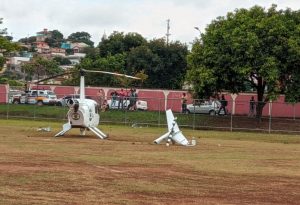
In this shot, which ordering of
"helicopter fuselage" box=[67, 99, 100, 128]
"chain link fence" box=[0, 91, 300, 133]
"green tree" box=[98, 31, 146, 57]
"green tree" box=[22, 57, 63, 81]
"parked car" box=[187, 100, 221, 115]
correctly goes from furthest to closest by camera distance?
"green tree" box=[22, 57, 63, 81] < "green tree" box=[98, 31, 146, 57] < "parked car" box=[187, 100, 221, 115] < "chain link fence" box=[0, 91, 300, 133] < "helicopter fuselage" box=[67, 99, 100, 128]

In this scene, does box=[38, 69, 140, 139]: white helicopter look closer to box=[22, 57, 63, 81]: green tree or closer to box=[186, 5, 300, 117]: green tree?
box=[186, 5, 300, 117]: green tree

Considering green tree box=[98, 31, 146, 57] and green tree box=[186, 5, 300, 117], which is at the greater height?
green tree box=[98, 31, 146, 57]

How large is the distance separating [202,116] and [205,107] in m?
8.14

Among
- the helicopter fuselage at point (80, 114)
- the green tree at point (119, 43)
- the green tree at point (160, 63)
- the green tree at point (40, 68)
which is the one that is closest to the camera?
the helicopter fuselage at point (80, 114)

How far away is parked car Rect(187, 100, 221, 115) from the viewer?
51.6 meters

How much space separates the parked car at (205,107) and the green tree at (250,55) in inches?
70.4

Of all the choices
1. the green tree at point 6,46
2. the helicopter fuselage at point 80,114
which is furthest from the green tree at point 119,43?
the helicopter fuselage at point 80,114

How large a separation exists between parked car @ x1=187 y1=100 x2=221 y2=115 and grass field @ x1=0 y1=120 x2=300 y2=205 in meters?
28.3

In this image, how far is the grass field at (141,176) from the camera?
38.7 ft

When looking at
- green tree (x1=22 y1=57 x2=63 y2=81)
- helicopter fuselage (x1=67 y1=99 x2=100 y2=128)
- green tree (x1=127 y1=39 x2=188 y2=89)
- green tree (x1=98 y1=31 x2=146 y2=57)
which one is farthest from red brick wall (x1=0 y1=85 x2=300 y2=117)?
green tree (x1=22 y1=57 x2=63 y2=81)

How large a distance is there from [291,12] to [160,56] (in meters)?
51.7

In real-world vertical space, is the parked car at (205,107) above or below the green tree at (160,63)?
below

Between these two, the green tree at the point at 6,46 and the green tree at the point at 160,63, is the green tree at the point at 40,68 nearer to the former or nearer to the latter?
the green tree at the point at 160,63

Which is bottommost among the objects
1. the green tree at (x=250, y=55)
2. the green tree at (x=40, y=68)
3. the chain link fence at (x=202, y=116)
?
the chain link fence at (x=202, y=116)
